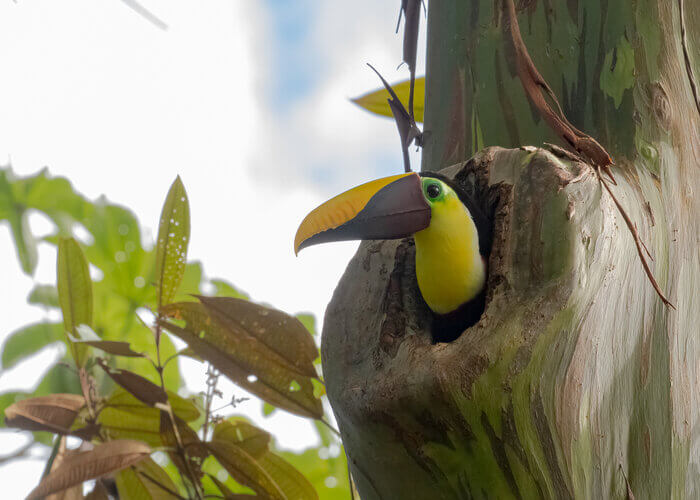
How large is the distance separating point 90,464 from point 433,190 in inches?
20.8

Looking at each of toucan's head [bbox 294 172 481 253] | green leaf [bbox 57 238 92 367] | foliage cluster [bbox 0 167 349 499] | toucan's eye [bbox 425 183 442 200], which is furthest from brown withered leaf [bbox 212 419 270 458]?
toucan's eye [bbox 425 183 442 200]

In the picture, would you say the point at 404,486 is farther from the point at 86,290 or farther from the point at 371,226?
the point at 86,290

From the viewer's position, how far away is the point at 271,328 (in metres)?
0.87

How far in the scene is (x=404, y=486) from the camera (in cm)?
59

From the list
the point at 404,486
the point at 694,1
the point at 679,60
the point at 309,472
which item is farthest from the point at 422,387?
the point at 309,472

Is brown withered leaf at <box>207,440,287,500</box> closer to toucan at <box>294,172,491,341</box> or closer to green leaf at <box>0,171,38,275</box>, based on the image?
toucan at <box>294,172,491,341</box>

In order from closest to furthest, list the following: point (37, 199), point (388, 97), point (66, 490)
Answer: point (66, 490) → point (388, 97) → point (37, 199)

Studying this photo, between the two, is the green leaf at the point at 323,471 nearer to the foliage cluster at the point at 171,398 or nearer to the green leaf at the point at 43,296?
the foliage cluster at the point at 171,398

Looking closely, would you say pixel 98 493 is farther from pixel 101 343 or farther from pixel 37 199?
pixel 37 199

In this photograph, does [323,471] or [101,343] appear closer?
[101,343]

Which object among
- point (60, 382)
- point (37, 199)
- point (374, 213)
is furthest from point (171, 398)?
point (37, 199)

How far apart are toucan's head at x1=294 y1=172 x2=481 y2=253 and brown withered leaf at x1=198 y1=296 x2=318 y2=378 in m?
0.16

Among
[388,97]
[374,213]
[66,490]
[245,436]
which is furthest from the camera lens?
[388,97]

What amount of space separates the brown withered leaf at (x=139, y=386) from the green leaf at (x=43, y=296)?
1.56 ft
